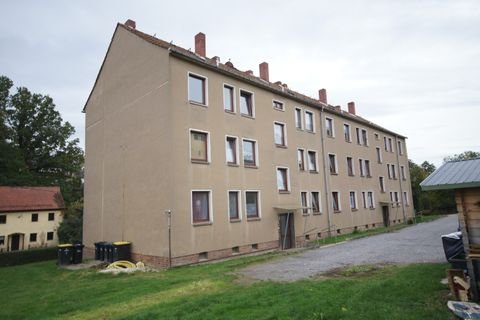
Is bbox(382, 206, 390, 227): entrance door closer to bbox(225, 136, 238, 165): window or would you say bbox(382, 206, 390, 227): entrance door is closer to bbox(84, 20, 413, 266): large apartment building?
bbox(84, 20, 413, 266): large apartment building

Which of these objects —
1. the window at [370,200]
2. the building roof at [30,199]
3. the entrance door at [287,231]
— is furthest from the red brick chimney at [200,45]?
the building roof at [30,199]

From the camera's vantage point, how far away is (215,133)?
17.1 metres

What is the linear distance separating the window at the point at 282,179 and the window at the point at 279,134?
1.69m

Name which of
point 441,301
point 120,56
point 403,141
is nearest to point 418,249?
point 441,301

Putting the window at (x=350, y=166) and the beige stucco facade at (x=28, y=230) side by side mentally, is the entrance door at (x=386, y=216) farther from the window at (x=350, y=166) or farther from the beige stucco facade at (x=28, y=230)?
the beige stucco facade at (x=28, y=230)

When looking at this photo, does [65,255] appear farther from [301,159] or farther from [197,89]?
[301,159]

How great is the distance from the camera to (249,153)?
1908 centimetres

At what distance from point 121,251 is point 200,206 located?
468 cm

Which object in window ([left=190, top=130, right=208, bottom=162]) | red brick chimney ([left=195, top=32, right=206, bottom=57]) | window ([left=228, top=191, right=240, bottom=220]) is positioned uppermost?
red brick chimney ([left=195, top=32, right=206, bottom=57])

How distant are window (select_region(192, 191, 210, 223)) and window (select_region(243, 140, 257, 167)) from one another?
3.54m

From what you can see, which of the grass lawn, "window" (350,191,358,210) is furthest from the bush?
"window" (350,191,358,210)

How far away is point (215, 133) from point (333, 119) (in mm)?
13862

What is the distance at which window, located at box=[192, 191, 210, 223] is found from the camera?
15555 mm

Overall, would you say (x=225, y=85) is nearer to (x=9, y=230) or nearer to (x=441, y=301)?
(x=441, y=301)
